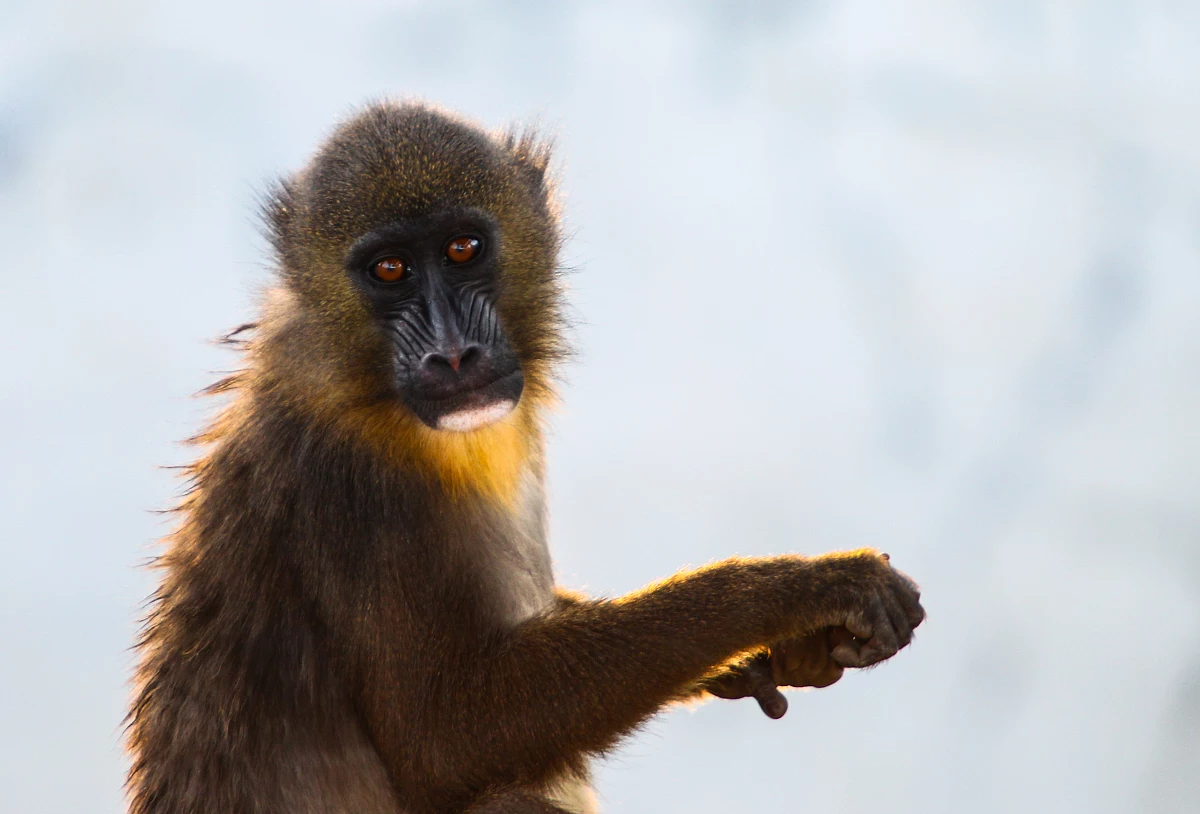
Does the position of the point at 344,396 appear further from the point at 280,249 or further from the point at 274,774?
the point at 274,774

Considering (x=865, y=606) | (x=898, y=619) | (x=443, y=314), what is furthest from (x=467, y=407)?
(x=898, y=619)

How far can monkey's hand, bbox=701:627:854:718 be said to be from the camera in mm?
4992

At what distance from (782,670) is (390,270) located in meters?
1.95

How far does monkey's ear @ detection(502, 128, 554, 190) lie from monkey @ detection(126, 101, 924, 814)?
0.37 m

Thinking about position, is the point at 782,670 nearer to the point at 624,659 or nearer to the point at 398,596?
the point at 624,659

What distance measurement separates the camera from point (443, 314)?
4812 millimetres

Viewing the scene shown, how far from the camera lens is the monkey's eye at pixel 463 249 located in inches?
195

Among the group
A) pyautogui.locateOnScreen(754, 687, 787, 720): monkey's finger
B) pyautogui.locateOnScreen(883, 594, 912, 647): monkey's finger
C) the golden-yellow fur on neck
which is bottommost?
pyautogui.locateOnScreen(754, 687, 787, 720): monkey's finger

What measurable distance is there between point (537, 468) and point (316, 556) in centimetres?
121

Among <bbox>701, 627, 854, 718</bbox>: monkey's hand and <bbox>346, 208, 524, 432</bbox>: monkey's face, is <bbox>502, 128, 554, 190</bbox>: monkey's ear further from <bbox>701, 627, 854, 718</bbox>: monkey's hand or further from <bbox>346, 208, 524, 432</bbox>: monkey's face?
<bbox>701, 627, 854, 718</bbox>: monkey's hand

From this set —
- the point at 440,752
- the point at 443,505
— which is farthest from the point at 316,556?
the point at 440,752

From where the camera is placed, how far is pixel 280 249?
17.0ft

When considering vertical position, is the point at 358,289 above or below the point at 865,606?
above

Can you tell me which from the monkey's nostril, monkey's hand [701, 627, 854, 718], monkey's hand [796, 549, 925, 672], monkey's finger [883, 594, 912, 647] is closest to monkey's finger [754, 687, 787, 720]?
monkey's hand [701, 627, 854, 718]
